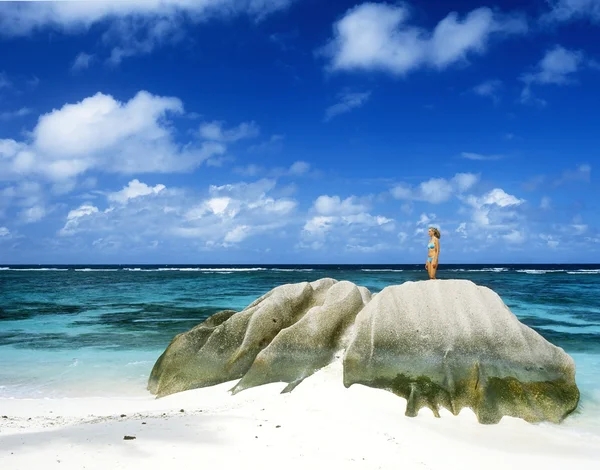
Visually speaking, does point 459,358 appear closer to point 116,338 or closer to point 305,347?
point 305,347

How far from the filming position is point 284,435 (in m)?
6.73

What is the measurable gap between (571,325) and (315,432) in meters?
17.2

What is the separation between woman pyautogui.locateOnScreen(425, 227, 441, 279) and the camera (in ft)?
37.0

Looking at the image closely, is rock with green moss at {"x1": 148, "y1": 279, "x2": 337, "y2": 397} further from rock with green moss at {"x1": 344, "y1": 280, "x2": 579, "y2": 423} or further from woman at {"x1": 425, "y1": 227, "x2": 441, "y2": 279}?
woman at {"x1": 425, "y1": 227, "x2": 441, "y2": 279}

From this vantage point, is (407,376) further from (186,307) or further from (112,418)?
(186,307)

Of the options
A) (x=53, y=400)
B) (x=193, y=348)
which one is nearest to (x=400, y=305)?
(x=193, y=348)

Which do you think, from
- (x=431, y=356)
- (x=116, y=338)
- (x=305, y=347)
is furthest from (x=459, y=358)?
(x=116, y=338)

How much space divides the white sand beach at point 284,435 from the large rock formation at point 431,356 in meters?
0.27

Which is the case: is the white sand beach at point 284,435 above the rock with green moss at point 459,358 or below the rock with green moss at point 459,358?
below

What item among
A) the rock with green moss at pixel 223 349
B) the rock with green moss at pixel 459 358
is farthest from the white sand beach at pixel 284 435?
the rock with green moss at pixel 223 349

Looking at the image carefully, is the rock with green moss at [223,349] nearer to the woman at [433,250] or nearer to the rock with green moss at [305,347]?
the rock with green moss at [305,347]

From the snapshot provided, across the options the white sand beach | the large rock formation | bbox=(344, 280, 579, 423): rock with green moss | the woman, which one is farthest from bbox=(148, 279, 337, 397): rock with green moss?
the woman

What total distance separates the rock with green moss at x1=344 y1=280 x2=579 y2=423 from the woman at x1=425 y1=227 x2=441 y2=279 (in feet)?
6.64

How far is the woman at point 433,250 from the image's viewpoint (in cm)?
1129
